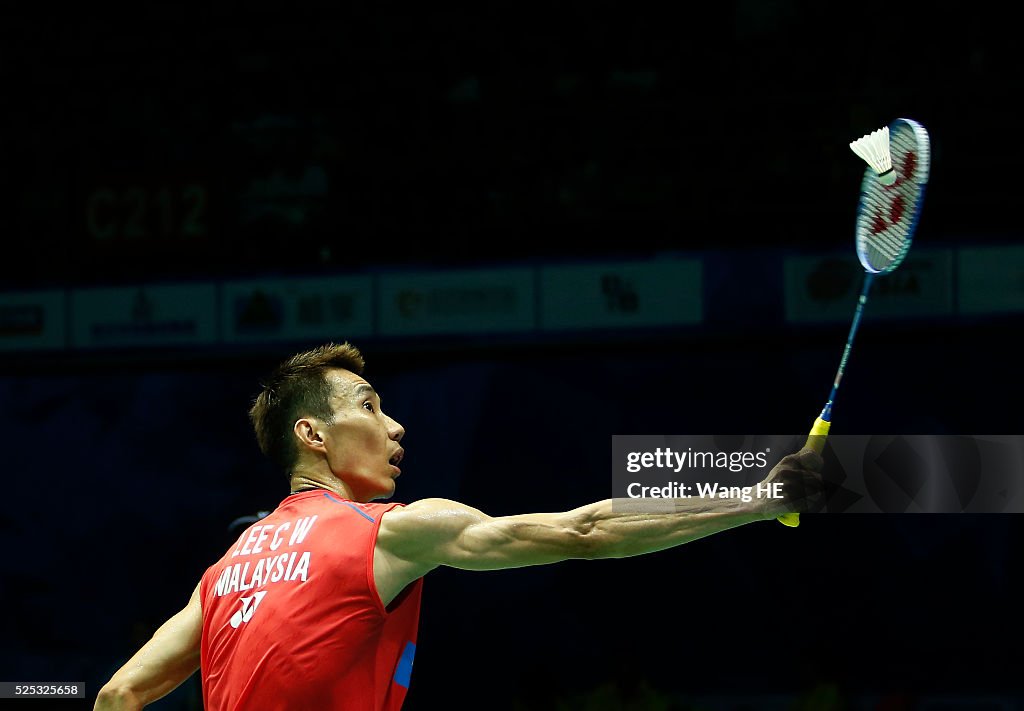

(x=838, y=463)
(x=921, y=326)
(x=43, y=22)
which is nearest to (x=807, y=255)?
(x=921, y=326)

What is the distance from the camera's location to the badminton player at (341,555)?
8.89ft

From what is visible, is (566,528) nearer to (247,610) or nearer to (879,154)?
(247,610)

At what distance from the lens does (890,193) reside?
3814 mm

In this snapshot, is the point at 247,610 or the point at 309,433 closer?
the point at 247,610

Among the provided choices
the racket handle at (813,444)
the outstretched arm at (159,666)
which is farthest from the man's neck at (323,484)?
the racket handle at (813,444)

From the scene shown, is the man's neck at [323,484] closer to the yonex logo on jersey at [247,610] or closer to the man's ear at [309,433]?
the man's ear at [309,433]

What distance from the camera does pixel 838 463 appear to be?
8727 millimetres

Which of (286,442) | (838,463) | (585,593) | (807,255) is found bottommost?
(585,593)

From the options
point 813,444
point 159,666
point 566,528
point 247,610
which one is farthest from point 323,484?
point 813,444

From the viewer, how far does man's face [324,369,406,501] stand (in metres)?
3.27

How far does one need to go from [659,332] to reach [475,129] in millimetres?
2095

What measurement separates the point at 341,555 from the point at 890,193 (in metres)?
1.88

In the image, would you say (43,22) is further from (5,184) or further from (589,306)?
(589,306)

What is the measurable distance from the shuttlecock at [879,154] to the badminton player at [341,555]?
1.27 m
